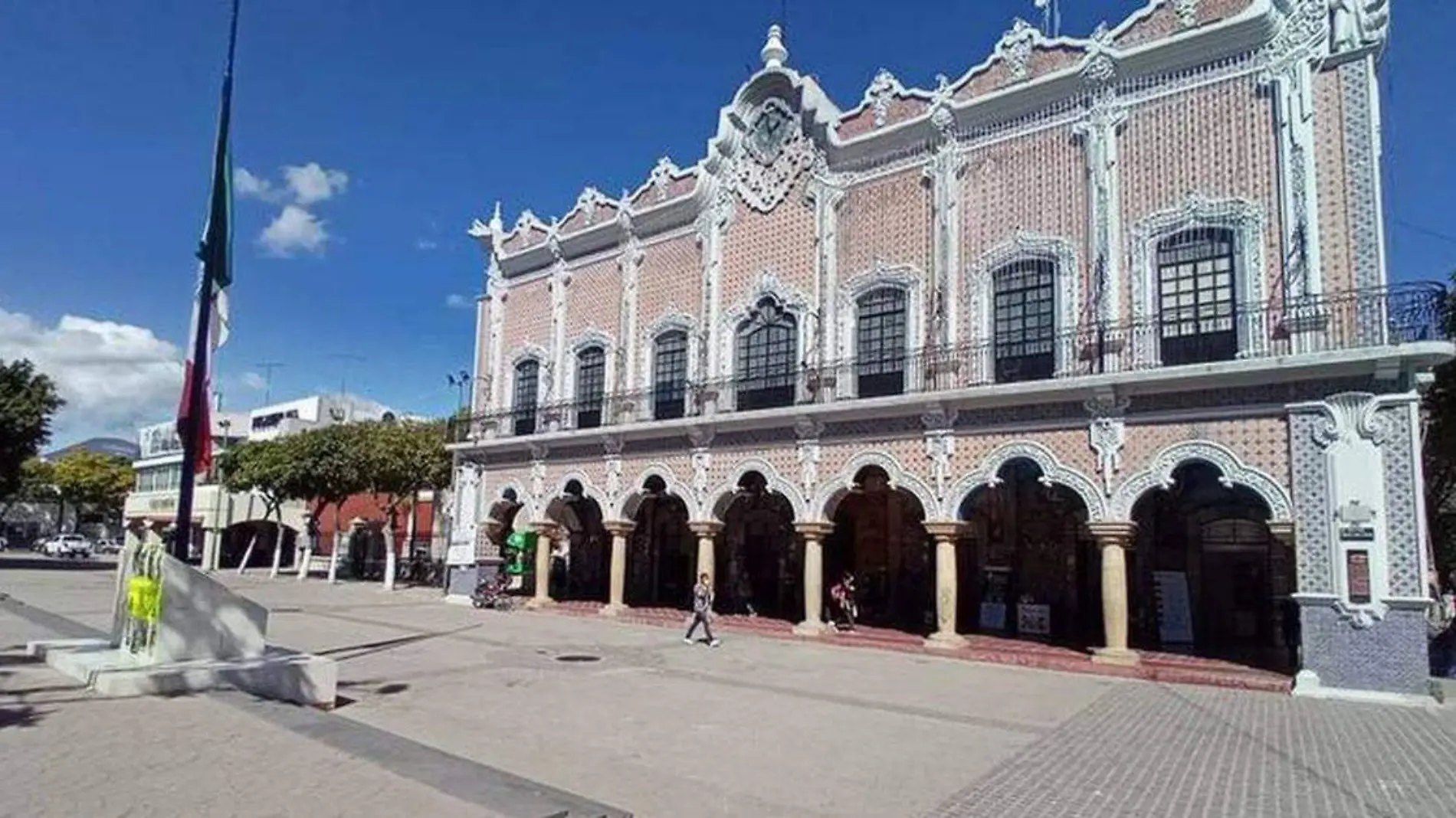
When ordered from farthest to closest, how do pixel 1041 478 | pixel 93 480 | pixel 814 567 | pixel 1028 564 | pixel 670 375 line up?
pixel 93 480, pixel 670 375, pixel 1028 564, pixel 814 567, pixel 1041 478

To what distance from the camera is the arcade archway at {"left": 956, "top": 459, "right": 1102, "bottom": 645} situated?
19750 mm

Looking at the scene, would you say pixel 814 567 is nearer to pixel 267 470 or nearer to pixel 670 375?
pixel 670 375

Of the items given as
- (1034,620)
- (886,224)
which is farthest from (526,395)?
(1034,620)

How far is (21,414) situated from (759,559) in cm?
3155

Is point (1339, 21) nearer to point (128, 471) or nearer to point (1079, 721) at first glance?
point (1079, 721)

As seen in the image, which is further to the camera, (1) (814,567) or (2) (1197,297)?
(1) (814,567)

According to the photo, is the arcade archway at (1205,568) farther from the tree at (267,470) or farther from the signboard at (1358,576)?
the tree at (267,470)

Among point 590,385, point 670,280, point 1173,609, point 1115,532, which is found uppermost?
point 670,280

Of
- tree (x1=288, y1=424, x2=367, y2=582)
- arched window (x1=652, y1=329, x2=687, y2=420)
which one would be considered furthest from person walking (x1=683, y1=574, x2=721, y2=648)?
tree (x1=288, y1=424, x2=367, y2=582)

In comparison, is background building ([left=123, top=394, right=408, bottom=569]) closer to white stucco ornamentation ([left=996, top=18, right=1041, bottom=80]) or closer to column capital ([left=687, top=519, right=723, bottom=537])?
column capital ([left=687, top=519, right=723, bottom=537])

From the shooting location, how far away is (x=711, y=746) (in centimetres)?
916

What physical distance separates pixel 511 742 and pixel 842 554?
606 inches

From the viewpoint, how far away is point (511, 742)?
29.8 ft

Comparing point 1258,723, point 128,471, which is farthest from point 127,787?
point 128,471
